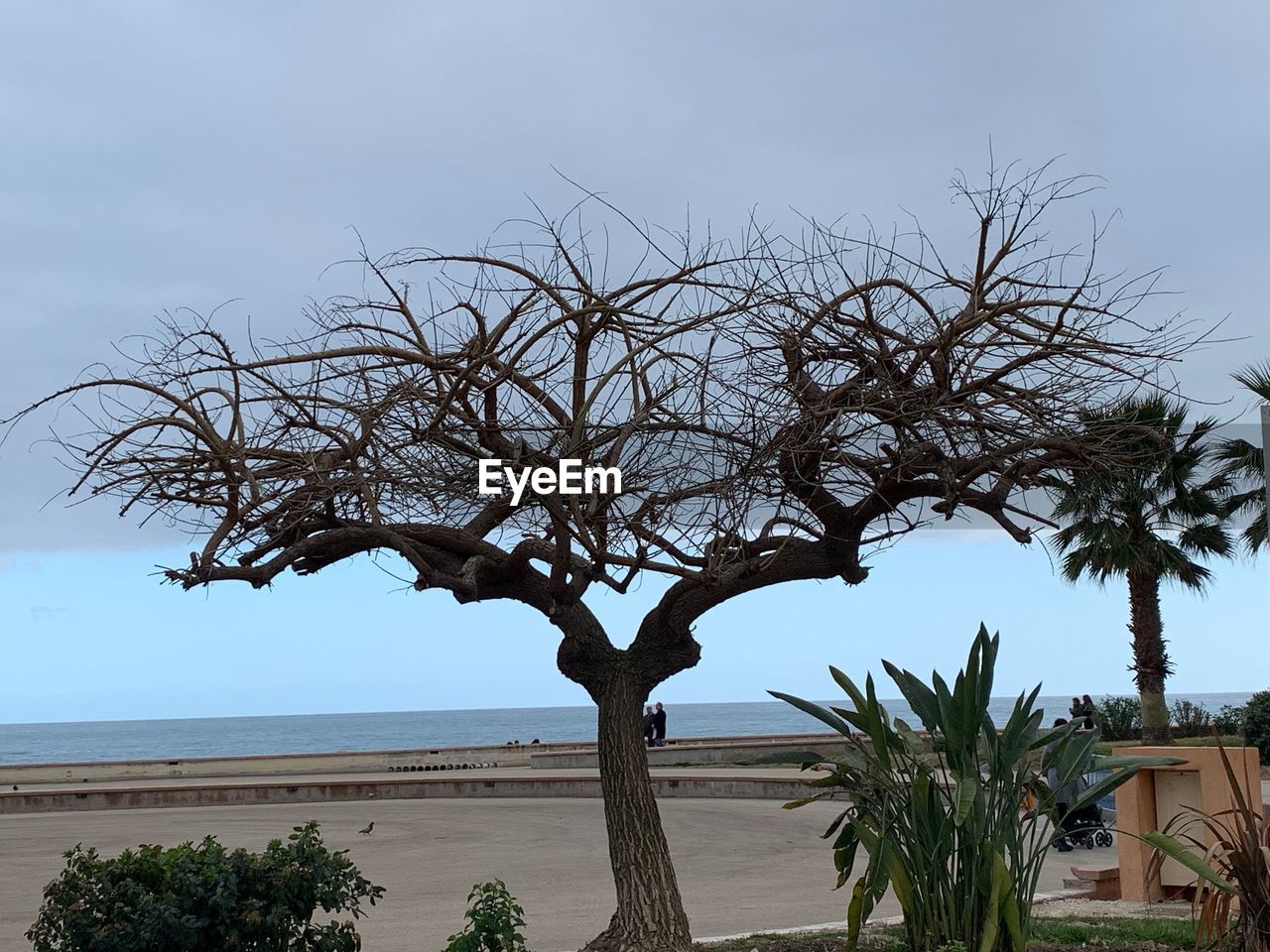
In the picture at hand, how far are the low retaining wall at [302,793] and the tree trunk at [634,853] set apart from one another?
1670cm

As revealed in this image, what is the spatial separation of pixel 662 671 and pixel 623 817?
84cm

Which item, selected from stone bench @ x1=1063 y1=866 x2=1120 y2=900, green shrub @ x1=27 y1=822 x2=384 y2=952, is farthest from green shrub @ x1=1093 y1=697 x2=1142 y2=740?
green shrub @ x1=27 y1=822 x2=384 y2=952

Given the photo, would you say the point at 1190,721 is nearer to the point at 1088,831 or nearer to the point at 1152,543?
the point at 1152,543

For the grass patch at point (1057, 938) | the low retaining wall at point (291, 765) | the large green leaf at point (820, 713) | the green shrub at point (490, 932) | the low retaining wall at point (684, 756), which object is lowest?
the low retaining wall at point (291, 765)

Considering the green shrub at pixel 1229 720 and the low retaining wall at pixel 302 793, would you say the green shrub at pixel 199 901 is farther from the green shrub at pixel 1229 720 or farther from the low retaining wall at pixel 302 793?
the green shrub at pixel 1229 720

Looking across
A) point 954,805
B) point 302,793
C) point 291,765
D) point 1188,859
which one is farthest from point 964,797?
point 291,765

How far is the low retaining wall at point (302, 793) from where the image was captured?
78.1 ft

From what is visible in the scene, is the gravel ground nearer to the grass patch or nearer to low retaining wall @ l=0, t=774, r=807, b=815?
the grass patch

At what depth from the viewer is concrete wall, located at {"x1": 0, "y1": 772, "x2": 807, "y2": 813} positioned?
23.8 metres

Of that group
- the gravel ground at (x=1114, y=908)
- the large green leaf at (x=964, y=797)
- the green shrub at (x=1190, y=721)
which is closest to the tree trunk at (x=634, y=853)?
the large green leaf at (x=964, y=797)

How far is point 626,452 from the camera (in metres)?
6.92

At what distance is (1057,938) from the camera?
762cm

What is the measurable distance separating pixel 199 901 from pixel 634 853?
2.25 meters

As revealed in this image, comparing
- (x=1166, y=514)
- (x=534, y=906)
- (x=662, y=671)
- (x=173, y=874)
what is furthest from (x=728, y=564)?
(x=1166, y=514)
